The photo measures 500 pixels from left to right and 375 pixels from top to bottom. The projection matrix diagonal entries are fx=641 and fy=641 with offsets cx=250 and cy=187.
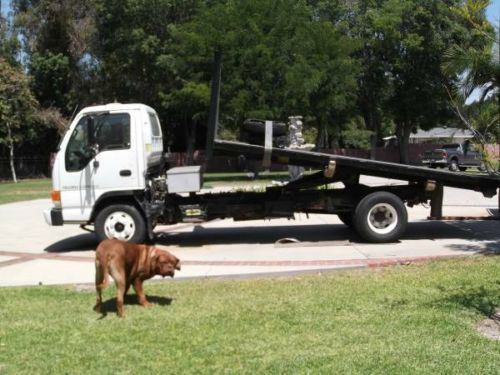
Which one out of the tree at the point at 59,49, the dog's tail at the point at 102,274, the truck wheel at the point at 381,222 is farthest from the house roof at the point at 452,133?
the tree at the point at 59,49

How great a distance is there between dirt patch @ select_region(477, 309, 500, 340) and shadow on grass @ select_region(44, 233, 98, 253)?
7.80 metres

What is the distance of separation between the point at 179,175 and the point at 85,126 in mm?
1786

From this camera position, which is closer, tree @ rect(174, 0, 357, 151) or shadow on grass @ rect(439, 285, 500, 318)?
shadow on grass @ rect(439, 285, 500, 318)

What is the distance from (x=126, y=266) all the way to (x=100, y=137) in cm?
465

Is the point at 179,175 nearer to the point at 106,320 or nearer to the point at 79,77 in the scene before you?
the point at 106,320

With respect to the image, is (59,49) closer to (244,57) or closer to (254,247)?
(244,57)

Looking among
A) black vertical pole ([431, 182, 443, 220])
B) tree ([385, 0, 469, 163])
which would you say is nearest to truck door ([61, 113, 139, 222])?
black vertical pole ([431, 182, 443, 220])

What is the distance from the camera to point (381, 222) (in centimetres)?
1141

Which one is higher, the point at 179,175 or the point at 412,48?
the point at 412,48

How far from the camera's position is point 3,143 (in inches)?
1699

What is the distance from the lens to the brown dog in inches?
259

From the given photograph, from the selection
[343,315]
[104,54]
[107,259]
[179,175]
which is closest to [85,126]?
[179,175]

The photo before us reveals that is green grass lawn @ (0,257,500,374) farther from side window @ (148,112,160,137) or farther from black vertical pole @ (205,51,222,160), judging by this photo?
side window @ (148,112,160,137)

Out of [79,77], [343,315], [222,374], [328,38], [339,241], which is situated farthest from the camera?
[79,77]
